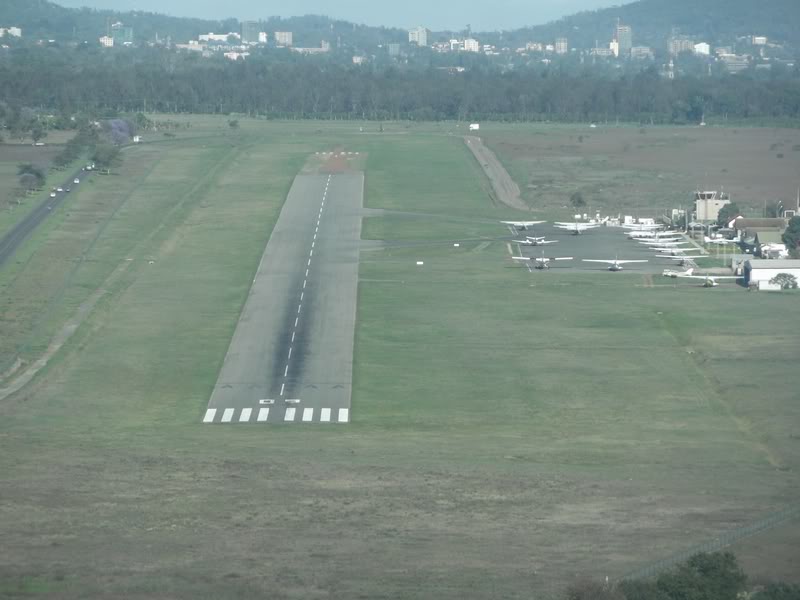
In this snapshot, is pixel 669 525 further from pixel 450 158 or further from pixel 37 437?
pixel 450 158

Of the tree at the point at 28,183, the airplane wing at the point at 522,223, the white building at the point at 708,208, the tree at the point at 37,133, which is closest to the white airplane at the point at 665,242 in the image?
the airplane wing at the point at 522,223

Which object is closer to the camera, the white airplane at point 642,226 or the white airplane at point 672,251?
the white airplane at point 672,251

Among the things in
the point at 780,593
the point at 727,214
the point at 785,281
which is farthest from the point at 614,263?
the point at 780,593

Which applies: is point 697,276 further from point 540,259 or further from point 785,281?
point 540,259

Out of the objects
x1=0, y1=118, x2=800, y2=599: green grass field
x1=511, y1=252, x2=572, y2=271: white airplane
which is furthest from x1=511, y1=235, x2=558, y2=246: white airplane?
x1=0, y1=118, x2=800, y2=599: green grass field

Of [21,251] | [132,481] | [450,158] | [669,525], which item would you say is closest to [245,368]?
[132,481]

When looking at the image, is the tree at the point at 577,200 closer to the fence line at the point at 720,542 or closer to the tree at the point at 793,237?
the tree at the point at 793,237
